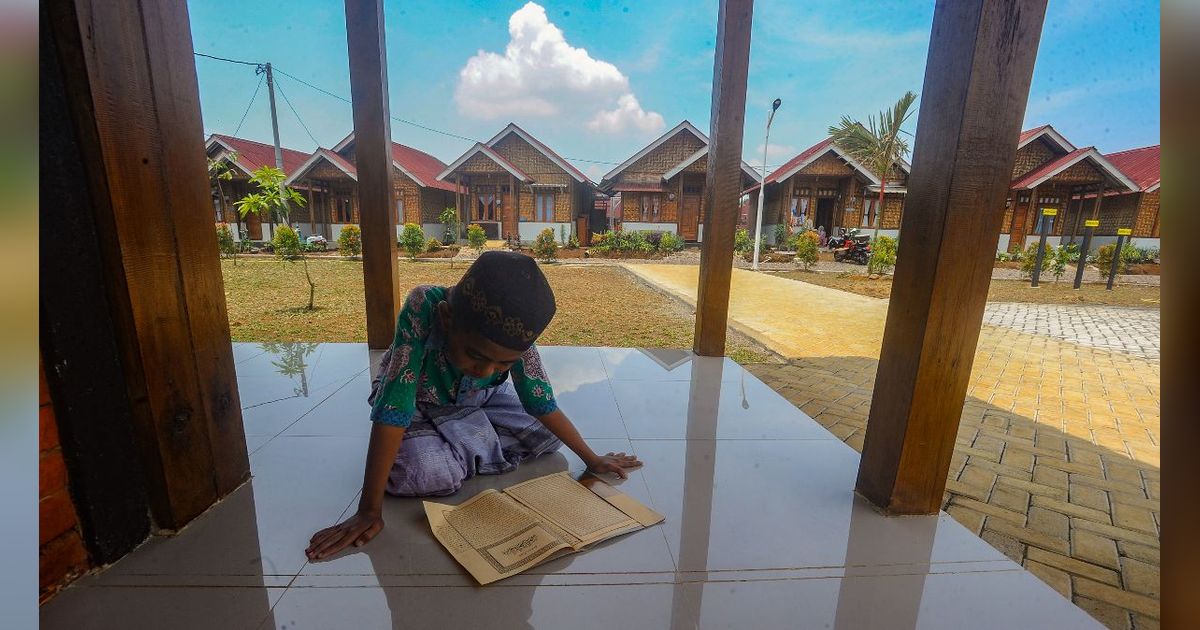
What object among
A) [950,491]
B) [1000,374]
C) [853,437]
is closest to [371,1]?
[853,437]

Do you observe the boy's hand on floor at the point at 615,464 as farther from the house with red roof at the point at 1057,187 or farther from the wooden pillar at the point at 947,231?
the house with red roof at the point at 1057,187

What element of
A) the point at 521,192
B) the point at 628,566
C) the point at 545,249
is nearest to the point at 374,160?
the point at 628,566

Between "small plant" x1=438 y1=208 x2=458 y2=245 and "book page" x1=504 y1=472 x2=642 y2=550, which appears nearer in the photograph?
"book page" x1=504 y1=472 x2=642 y2=550

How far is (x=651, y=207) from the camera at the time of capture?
18.9 m

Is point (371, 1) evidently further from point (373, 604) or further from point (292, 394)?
point (373, 604)

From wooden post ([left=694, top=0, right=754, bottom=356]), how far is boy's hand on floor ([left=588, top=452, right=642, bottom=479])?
177cm

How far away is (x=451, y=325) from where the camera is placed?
59.3 inches

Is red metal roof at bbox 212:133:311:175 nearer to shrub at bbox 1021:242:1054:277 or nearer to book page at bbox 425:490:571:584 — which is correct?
book page at bbox 425:490:571:584

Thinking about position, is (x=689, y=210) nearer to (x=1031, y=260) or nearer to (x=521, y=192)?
(x=521, y=192)

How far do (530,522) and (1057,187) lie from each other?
2268cm

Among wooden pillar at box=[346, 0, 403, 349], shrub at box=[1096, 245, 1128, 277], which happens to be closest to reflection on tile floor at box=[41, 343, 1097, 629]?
wooden pillar at box=[346, 0, 403, 349]

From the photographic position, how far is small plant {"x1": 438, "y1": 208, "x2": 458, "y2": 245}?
59.3 feet

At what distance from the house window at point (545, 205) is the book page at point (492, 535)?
17.7m
